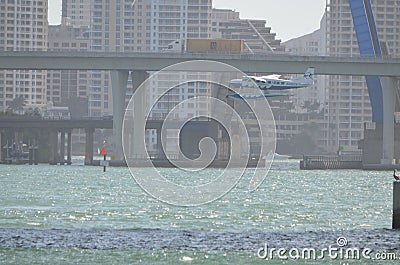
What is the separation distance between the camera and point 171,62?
144 metres

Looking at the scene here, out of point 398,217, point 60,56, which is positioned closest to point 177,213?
point 398,217

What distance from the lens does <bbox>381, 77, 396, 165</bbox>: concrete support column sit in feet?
499

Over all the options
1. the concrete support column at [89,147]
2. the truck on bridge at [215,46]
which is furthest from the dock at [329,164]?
the concrete support column at [89,147]

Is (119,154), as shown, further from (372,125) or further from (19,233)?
(19,233)

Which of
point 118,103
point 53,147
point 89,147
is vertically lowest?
point 53,147

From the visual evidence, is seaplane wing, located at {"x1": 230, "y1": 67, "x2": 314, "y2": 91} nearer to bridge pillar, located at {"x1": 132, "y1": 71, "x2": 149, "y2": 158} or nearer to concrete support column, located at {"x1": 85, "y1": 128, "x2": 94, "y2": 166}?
bridge pillar, located at {"x1": 132, "y1": 71, "x2": 149, "y2": 158}

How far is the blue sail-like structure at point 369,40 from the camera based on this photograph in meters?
162

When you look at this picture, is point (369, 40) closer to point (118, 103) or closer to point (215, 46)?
point (215, 46)

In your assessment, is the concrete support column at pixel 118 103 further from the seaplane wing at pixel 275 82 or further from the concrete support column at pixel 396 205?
the concrete support column at pixel 396 205

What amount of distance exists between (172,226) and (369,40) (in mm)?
115288
